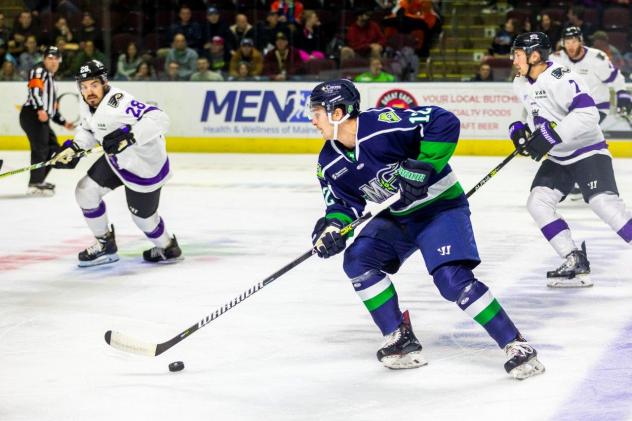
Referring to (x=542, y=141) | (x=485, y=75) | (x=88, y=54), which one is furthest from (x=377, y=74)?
(x=542, y=141)

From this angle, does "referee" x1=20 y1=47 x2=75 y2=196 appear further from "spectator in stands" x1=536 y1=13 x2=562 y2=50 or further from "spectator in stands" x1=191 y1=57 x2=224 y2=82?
"spectator in stands" x1=536 y1=13 x2=562 y2=50

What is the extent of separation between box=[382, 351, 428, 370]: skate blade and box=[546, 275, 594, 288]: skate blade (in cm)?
158

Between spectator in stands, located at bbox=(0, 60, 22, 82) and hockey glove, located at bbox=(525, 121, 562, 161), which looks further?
spectator in stands, located at bbox=(0, 60, 22, 82)

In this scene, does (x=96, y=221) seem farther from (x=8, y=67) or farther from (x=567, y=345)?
(x=8, y=67)

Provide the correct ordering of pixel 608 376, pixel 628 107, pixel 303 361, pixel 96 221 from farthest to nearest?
pixel 628 107 < pixel 96 221 < pixel 303 361 < pixel 608 376

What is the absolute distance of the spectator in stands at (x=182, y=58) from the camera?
12023 millimetres

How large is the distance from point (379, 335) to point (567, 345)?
0.71m

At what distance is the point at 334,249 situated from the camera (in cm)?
363

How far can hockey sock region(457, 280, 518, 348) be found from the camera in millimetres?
3469

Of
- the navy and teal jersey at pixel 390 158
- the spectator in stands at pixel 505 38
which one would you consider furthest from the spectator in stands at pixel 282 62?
the navy and teal jersey at pixel 390 158

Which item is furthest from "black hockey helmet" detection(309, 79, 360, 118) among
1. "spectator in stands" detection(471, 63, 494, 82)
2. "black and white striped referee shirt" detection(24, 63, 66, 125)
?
"spectator in stands" detection(471, 63, 494, 82)

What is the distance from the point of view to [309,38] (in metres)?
12.3

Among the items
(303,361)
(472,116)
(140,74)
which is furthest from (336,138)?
(140,74)

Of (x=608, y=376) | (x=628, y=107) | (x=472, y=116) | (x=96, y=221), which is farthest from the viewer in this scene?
(x=472, y=116)
